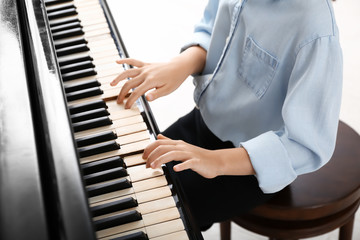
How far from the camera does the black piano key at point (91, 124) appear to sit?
1176 mm

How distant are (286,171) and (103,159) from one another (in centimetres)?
43

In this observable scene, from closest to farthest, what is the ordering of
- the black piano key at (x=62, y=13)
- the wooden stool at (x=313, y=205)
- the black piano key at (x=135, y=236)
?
the black piano key at (x=135, y=236), the wooden stool at (x=313, y=205), the black piano key at (x=62, y=13)

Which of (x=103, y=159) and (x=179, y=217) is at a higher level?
(x=103, y=159)

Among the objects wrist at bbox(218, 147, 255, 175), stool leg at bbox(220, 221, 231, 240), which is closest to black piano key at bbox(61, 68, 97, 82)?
wrist at bbox(218, 147, 255, 175)

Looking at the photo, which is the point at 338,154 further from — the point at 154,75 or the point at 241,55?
the point at 154,75

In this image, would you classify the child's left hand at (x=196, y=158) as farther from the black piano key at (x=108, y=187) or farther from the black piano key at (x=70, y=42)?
the black piano key at (x=70, y=42)

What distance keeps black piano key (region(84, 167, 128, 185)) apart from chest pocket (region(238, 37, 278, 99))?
425mm

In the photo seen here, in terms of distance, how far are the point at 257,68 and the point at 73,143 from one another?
1.92ft

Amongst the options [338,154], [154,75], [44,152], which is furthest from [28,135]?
[338,154]

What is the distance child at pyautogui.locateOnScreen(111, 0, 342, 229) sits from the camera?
1.06 m

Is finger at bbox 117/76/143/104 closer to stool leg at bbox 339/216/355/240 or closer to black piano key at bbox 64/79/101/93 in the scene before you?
black piano key at bbox 64/79/101/93

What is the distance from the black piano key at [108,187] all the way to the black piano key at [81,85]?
0.36 meters

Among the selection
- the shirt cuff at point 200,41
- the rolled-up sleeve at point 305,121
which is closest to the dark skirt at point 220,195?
the rolled-up sleeve at point 305,121

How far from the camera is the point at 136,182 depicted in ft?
3.47
